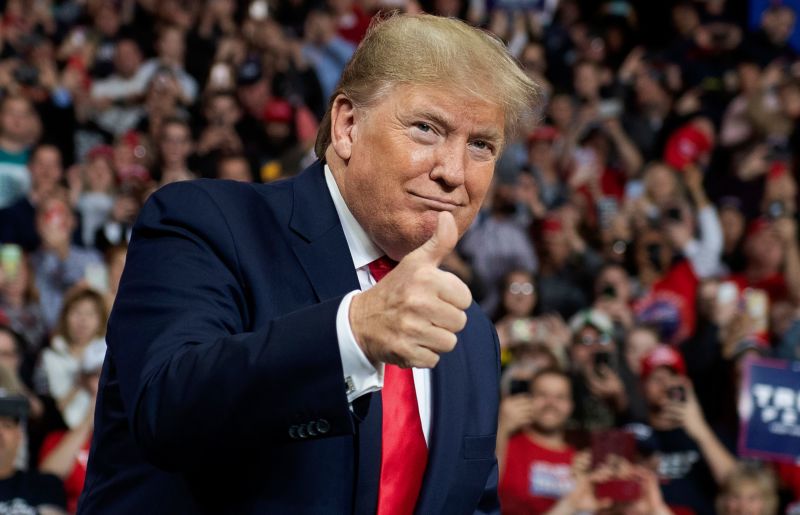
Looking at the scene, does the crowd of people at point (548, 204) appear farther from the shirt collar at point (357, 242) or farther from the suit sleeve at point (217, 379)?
the suit sleeve at point (217, 379)

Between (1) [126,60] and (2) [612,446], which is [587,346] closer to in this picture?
(2) [612,446]

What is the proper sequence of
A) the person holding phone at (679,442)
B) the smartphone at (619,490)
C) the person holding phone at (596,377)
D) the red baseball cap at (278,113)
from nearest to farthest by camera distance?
the smartphone at (619,490)
the person holding phone at (679,442)
the person holding phone at (596,377)
the red baseball cap at (278,113)

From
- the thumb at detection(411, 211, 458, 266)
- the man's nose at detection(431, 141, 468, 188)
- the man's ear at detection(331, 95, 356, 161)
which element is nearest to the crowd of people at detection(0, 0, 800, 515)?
the man's ear at detection(331, 95, 356, 161)

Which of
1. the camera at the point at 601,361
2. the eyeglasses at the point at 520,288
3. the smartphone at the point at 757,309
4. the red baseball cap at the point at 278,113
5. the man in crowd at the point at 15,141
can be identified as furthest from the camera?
the red baseball cap at the point at 278,113

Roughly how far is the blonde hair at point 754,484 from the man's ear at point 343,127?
3.73m

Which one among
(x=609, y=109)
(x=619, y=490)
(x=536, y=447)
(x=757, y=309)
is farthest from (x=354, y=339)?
(x=609, y=109)

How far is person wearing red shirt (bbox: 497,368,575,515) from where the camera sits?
4867mm

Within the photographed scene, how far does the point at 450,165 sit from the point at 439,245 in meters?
0.28

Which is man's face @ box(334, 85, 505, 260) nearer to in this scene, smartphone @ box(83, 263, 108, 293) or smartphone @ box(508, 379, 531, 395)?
smartphone @ box(508, 379, 531, 395)

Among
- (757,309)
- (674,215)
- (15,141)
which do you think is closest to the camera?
(757,309)

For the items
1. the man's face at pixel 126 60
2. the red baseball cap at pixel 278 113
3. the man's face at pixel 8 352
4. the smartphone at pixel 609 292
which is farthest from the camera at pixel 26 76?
the smartphone at pixel 609 292

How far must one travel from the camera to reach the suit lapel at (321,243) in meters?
1.58

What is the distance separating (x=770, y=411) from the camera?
520cm

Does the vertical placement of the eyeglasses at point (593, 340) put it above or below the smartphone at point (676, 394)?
above
